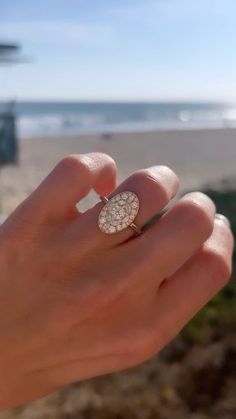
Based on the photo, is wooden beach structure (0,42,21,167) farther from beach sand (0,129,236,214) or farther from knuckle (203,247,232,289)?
knuckle (203,247,232,289)

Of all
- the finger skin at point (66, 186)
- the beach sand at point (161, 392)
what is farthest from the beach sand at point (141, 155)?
the finger skin at point (66, 186)

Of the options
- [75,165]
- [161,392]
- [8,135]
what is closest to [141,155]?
[8,135]

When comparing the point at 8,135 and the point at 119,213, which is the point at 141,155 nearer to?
the point at 8,135

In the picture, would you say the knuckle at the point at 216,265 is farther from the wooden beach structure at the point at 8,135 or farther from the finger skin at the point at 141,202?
the wooden beach structure at the point at 8,135

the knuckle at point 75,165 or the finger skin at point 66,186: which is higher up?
the knuckle at point 75,165

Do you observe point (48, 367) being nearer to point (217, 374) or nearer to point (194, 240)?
point (194, 240)

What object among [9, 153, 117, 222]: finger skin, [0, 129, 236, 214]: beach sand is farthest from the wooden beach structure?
[9, 153, 117, 222]: finger skin

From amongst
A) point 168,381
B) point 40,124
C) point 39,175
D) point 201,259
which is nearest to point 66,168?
point 201,259
